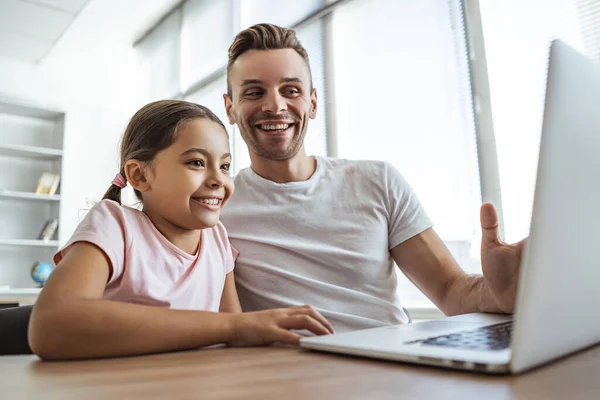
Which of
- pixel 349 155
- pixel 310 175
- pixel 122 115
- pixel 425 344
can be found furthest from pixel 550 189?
pixel 122 115

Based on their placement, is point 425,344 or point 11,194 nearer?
point 425,344

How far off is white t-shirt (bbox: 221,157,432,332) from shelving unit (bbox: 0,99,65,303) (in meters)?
3.61

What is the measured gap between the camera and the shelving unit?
14.1ft

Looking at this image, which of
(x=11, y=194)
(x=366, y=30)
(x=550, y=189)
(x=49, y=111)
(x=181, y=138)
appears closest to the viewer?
(x=550, y=189)

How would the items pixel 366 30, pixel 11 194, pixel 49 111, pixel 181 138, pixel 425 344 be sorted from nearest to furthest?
1. pixel 425 344
2. pixel 181 138
3. pixel 366 30
4. pixel 11 194
5. pixel 49 111

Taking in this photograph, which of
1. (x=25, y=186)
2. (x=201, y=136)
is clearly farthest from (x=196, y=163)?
(x=25, y=186)

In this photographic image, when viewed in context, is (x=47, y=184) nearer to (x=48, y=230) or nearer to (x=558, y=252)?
(x=48, y=230)

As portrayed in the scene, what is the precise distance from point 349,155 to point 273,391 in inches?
98.9

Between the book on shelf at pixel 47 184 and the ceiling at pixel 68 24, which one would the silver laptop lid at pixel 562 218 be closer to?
the ceiling at pixel 68 24

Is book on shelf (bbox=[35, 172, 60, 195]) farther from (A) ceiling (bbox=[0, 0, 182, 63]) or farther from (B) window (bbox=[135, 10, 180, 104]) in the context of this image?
(B) window (bbox=[135, 10, 180, 104])

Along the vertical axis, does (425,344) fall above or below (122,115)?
below

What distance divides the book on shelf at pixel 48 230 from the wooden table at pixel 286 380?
14.0 feet

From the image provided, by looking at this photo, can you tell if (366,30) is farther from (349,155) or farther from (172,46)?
(172,46)

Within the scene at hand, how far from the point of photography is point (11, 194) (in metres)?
4.09
